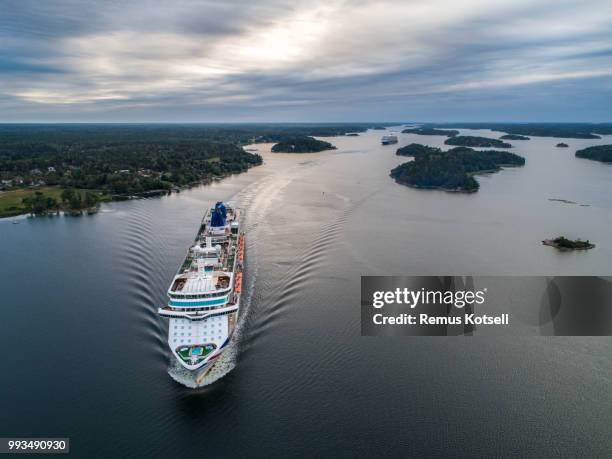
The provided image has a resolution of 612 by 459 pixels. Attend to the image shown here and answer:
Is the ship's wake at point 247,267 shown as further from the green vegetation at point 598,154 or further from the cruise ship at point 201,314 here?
the green vegetation at point 598,154

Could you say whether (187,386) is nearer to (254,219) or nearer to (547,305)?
(547,305)

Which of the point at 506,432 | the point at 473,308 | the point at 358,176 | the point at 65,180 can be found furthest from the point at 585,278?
the point at 65,180

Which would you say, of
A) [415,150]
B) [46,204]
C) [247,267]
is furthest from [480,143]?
[46,204]

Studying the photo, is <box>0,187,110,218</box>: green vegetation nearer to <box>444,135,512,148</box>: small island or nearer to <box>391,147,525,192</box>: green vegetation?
<box>391,147,525,192</box>: green vegetation

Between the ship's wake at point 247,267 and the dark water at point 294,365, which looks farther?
the ship's wake at point 247,267

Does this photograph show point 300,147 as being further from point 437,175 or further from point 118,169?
point 437,175

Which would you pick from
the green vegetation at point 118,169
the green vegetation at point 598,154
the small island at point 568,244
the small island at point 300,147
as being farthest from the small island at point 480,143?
the small island at point 568,244
